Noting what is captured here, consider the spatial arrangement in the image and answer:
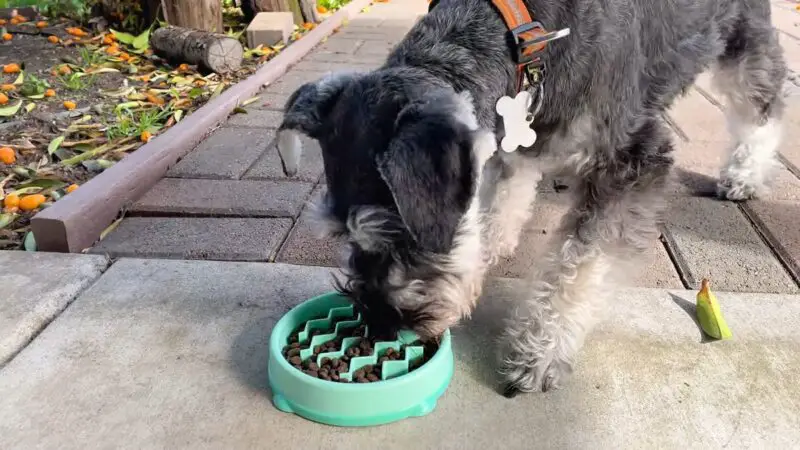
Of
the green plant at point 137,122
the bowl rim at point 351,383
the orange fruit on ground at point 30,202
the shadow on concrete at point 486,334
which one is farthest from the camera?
the green plant at point 137,122

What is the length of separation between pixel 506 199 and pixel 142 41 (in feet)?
16.5

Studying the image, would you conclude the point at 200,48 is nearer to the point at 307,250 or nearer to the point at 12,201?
the point at 12,201

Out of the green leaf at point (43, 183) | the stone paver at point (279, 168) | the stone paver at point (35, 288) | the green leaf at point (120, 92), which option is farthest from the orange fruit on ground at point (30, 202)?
the green leaf at point (120, 92)

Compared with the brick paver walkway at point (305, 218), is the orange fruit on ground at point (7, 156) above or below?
above

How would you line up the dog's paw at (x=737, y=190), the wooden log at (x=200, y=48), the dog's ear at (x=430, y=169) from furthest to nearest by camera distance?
the wooden log at (x=200, y=48) < the dog's paw at (x=737, y=190) < the dog's ear at (x=430, y=169)

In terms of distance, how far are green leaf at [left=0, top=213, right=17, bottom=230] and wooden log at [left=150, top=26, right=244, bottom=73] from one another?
115 inches

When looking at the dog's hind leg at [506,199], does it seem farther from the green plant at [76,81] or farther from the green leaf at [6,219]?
the green plant at [76,81]

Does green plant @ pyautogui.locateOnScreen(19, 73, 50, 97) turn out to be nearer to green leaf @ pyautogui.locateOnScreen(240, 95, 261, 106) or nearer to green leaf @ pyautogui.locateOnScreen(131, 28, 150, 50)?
green leaf @ pyautogui.locateOnScreen(131, 28, 150, 50)

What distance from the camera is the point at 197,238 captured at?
3596 mm

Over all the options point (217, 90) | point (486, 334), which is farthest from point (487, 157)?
point (217, 90)

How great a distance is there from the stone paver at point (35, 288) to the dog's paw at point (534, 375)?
1.99m

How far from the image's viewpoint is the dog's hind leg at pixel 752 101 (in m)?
3.96

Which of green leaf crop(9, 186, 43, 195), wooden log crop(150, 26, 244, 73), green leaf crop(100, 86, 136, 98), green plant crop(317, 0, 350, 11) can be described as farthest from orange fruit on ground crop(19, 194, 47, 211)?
green plant crop(317, 0, 350, 11)

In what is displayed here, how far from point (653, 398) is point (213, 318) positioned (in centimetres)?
183
